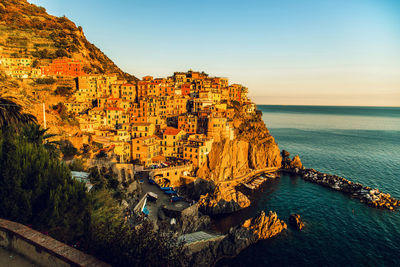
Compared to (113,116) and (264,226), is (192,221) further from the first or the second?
(113,116)

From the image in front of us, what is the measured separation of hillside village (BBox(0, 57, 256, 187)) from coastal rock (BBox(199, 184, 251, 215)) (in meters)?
9.53

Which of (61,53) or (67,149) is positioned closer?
(67,149)

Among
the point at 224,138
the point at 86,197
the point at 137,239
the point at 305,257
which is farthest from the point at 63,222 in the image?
the point at 224,138

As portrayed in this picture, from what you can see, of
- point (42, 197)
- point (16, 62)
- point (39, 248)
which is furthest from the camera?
point (16, 62)

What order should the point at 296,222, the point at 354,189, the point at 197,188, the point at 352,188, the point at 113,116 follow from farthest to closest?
the point at 113,116, the point at 352,188, the point at 354,189, the point at 197,188, the point at 296,222

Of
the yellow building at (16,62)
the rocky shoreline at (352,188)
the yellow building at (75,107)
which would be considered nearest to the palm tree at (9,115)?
the yellow building at (75,107)

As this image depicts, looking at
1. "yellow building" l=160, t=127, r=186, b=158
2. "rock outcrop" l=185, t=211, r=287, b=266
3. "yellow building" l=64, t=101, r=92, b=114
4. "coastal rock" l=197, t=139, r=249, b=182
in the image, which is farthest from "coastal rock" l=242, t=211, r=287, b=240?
"yellow building" l=64, t=101, r=92, b=114

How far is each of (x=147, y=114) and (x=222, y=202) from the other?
33.7 metres

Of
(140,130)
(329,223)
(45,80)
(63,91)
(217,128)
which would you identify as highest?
(45,80)

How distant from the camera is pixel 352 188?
51.0 m

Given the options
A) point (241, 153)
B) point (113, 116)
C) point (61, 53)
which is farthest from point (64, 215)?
point (61, 53)

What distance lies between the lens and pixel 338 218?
130ft

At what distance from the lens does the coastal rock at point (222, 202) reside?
40000mm

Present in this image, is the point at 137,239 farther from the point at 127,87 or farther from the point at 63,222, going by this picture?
the point at 127,87
